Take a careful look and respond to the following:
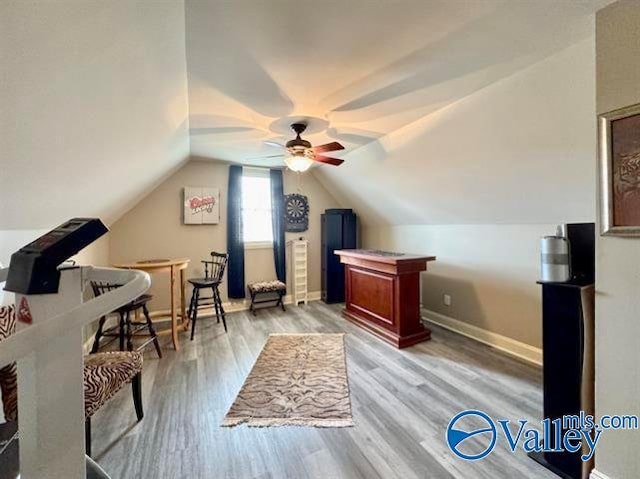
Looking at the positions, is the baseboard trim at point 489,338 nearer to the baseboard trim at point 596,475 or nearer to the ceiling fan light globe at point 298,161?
the baseboard trim at point 596,475

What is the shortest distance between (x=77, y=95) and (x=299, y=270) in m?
3.98

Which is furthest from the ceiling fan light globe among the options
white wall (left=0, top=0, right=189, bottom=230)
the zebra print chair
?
the zebra print chair

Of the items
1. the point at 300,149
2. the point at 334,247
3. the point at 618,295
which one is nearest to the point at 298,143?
the point at 300,149

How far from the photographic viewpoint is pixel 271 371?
2662mm

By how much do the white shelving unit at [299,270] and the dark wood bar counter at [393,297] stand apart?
140 cm

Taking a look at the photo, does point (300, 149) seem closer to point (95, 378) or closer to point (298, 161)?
point (298, 161)

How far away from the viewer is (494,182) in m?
2.74

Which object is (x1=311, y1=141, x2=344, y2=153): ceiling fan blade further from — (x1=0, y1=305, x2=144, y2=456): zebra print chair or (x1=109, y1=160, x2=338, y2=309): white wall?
(x1=109, y1=160, x2=338, y2=309): white wall

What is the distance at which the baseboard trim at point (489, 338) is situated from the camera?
2.80 metres

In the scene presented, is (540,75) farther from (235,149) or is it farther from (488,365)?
(235,149)

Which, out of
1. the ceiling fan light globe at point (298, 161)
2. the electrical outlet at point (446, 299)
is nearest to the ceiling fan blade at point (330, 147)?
the ceiling fan light globe at point (298, 161)

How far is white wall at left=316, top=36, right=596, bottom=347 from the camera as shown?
1964 millimetres

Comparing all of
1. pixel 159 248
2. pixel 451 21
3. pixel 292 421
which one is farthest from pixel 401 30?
pixel 159 248

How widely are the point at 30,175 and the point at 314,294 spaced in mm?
4259
